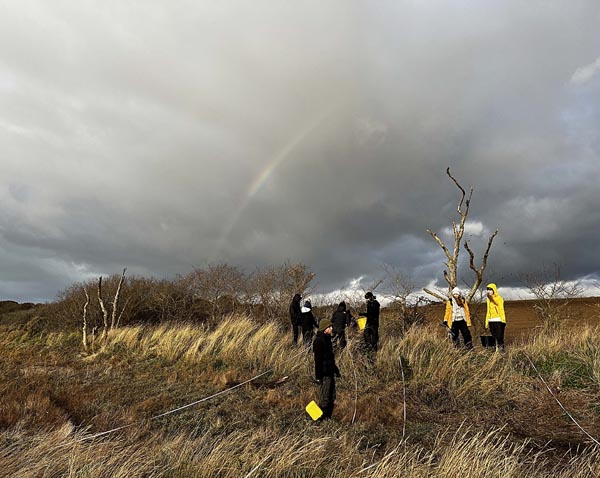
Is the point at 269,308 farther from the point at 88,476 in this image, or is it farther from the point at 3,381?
the point at 88,476

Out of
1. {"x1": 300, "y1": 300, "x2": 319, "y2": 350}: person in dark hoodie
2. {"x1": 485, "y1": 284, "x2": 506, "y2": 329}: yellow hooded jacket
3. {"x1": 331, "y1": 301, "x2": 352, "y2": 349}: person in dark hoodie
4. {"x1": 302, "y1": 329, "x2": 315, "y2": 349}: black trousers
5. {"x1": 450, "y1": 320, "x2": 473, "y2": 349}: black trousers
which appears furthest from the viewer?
{"x1": 300, "y1": 300, "x2": 319, "y2": 350}: person in dark hoodie

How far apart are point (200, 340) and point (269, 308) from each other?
8.65 meters

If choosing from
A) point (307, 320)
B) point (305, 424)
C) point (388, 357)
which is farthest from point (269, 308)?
point (305, 424)

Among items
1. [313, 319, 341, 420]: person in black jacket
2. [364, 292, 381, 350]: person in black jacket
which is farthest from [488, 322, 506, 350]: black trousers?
[313, 319, 341, 420]: person in black jacket

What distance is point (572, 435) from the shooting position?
6516 mm

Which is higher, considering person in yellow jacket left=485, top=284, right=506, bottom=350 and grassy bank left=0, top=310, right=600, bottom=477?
person in yellow jacket left=485, top=284, right=506, bottom=350

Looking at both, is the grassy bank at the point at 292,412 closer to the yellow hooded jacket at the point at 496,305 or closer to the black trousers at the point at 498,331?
the black trousers at the point at 498,331

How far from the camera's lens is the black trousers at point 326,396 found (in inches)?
255

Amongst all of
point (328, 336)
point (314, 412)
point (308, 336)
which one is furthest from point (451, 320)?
point (314, 412)

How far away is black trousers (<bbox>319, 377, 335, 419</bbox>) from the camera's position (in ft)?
21.2

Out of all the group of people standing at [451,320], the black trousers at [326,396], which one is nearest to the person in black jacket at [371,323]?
the group of people standing at [451,320]

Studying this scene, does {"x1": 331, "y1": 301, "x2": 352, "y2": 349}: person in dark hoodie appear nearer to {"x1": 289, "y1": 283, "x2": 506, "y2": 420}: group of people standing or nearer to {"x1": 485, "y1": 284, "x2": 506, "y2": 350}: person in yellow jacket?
{"x1": 289, "y1": 283, "x2": 506, "y2": 420}: group of people standing

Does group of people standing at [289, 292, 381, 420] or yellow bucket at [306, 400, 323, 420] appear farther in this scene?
group of people standing at [289, 292, 381, 420]

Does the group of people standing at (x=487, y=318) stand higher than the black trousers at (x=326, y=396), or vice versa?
the group of people standing at (x=487, y=318)
